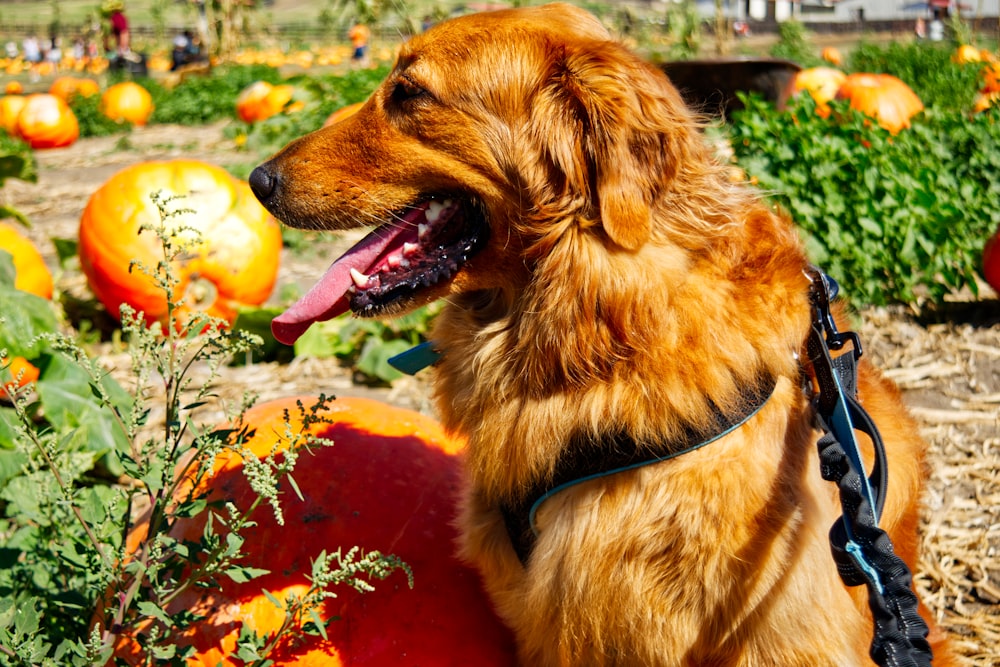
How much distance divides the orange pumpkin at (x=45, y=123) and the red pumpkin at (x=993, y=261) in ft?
48.7

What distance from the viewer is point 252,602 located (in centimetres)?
253

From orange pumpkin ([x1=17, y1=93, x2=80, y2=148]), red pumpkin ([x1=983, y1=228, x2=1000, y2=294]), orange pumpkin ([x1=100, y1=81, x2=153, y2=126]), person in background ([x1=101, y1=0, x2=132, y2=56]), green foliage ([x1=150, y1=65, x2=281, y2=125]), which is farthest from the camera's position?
person in background ([x1=101, y1=0, x2=132, y2=56])

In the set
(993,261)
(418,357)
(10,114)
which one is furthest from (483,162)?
(10,114)

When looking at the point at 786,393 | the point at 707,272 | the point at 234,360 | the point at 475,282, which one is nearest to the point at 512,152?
the point at 475,282

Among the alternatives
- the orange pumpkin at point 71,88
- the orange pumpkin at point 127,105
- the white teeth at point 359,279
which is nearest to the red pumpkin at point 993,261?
the white teeth at point 359,279

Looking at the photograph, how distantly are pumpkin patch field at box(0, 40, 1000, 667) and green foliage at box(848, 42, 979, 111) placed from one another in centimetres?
316

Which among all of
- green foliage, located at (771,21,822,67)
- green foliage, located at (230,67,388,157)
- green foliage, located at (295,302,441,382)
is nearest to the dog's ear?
green foliage, located at (295,302,441,382)

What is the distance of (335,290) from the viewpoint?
2594 mm

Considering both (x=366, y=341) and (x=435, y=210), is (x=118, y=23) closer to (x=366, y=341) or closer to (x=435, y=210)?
(x=366, y=341)

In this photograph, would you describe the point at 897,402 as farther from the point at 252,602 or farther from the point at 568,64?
the point at 252,602

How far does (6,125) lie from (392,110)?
15256 mm

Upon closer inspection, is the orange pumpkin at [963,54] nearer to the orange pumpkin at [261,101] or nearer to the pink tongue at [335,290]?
the orange pumpkin at [261,101]

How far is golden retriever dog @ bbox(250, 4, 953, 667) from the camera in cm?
222

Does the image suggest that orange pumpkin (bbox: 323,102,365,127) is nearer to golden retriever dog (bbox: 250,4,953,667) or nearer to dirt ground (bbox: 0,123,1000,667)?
golden retriever dog (bbox: 250,4,953,667)
